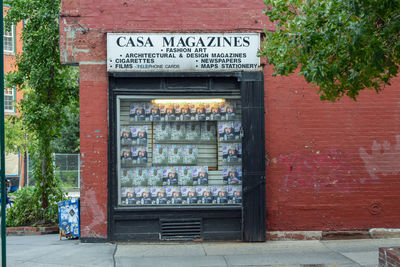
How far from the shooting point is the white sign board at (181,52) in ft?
30.2

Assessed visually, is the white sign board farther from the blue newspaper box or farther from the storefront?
the blue newspaper box

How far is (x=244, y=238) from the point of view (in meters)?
9.22

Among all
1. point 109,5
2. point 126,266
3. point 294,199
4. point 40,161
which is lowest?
point 126,266

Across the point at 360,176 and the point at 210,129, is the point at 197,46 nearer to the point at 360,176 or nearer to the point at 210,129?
the point at 210,129

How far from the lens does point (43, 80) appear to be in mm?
11562

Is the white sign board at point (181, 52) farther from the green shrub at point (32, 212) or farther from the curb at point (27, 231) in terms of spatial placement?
the curb at point (27, 231)

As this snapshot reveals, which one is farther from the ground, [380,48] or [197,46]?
[197,46]

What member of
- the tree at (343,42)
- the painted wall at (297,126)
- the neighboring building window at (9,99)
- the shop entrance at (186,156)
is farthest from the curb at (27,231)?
the neighboring building window at (9,99)

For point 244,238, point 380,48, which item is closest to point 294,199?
point 244,238

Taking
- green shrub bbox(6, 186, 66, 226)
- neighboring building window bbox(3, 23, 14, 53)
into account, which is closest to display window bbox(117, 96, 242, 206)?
green shrub bbox(6, 186, 66, 226)

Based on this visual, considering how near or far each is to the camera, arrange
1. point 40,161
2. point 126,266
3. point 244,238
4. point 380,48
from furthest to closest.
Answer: point 40,161 → point 244,238 → point 126,266 → point 380,48

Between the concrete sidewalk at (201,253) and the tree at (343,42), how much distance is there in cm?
294

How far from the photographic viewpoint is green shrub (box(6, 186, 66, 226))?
11.8 m

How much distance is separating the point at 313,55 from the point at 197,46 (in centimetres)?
326
